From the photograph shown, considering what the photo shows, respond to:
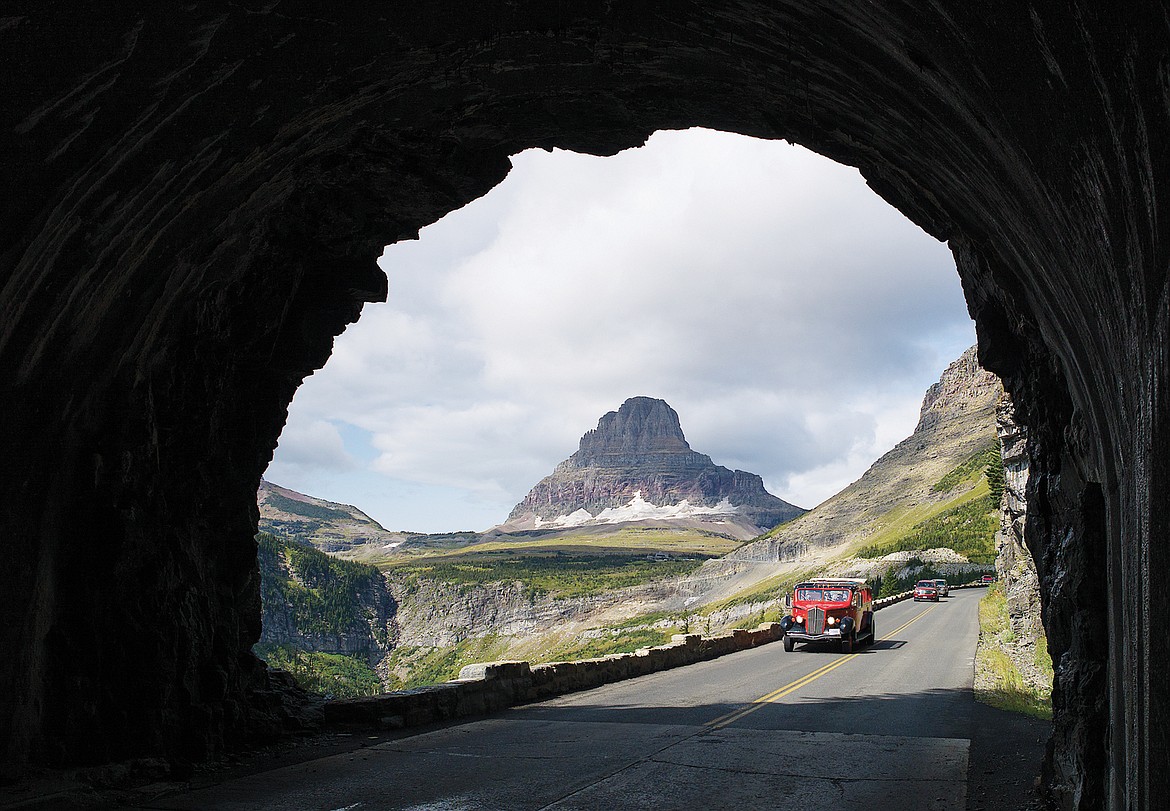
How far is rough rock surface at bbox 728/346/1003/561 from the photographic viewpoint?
144 m

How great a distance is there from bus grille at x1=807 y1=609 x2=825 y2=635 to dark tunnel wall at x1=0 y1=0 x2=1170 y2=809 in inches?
710

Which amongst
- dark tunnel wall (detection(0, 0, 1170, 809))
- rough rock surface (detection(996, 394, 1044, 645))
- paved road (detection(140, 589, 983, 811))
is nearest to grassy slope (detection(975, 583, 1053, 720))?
paved road (detection(140, 589, 983, 811))

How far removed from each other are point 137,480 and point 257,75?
500 centimetres

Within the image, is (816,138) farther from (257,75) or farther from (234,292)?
(234,292)

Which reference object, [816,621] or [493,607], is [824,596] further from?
[493,607]

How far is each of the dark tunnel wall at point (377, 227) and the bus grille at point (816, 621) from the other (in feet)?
59.2

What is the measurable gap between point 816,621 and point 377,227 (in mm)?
19239

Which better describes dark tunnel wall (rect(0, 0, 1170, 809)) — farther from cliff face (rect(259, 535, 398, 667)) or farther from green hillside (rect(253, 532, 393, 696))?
cliff face (rect(259, 535, 398, 667))

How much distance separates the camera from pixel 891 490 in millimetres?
165500

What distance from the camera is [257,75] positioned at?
22.9 feet

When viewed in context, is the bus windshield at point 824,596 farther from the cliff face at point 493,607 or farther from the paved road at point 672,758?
the cliff face at point 493,607

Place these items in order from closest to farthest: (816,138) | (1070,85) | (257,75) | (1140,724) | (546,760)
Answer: (1070,85) → (1140,724) → (257,75) → (816,138) → (546,760)

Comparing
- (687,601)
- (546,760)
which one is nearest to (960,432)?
(687,601)

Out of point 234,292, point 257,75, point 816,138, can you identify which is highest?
point 816,138
